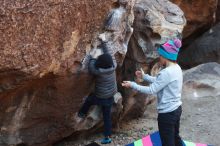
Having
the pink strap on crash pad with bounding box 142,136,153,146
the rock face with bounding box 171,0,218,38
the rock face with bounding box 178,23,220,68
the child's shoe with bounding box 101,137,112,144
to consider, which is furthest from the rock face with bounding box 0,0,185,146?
the rock face with bounding box 178,23,220,68

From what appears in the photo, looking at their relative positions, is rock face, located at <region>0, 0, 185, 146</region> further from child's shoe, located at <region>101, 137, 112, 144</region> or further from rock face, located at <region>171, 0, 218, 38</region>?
rock face, located at <region>171, 0, 218, 38</region>

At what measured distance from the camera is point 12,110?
4.71 metres

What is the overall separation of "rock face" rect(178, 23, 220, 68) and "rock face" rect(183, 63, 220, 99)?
86.6 inches

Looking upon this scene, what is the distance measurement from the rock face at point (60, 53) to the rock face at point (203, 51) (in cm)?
373

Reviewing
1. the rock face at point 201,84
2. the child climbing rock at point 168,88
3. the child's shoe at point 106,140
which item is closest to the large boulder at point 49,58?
the child's shoe at point 106,140

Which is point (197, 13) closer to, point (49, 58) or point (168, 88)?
point (168, 88)

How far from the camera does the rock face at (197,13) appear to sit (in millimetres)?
9328

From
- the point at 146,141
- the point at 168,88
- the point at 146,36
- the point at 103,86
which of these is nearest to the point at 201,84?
the point at 146,36

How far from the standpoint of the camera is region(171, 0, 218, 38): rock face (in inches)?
367

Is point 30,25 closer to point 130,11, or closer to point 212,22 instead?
point 130,11

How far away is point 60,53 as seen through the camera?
4.53 m

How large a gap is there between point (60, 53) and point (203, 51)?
5890 millimetres

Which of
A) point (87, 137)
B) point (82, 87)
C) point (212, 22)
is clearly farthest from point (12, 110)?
point (212, 22)

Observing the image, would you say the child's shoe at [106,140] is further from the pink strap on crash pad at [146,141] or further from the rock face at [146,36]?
the rock face at [146,36]
